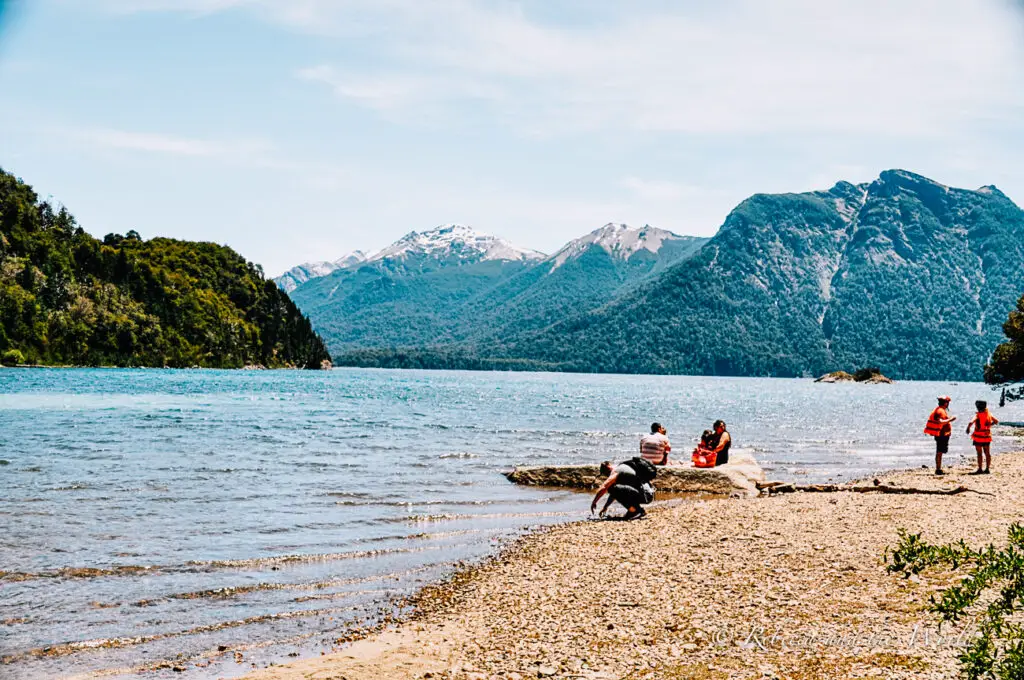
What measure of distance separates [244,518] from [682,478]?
45.6ft

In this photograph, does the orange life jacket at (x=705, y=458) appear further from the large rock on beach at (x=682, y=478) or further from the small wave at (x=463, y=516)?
the small wave at (x=463, y=516)

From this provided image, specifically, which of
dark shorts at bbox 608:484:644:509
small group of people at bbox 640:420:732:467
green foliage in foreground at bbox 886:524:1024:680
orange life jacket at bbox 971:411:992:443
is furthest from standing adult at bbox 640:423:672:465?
green foliage in foreground at bbox 886:524:1024:680

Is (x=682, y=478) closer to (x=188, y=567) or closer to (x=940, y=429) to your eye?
(x=940, y=429)

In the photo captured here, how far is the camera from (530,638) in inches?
422

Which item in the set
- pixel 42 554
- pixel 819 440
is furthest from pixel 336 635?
pixel 819 440

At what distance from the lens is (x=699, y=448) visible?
28.2m

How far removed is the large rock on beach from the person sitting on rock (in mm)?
4767

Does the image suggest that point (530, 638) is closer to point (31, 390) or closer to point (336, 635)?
point (336, 635)

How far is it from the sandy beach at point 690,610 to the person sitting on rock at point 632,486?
95.9 inches

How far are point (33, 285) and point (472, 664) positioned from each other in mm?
175505

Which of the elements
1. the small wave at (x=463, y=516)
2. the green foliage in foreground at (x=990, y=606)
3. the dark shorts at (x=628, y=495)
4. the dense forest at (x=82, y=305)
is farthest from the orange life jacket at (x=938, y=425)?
the dense forest at (x=82, y=305)

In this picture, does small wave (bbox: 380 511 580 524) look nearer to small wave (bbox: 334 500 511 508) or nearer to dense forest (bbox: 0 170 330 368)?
small wave (bbox: 334 500 511 508)

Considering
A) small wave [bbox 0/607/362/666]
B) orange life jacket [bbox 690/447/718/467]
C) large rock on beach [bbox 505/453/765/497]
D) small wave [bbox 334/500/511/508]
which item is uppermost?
orange life jacket [bbox 690/447/718/467]

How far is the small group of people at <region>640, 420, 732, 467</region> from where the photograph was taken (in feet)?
82.6
